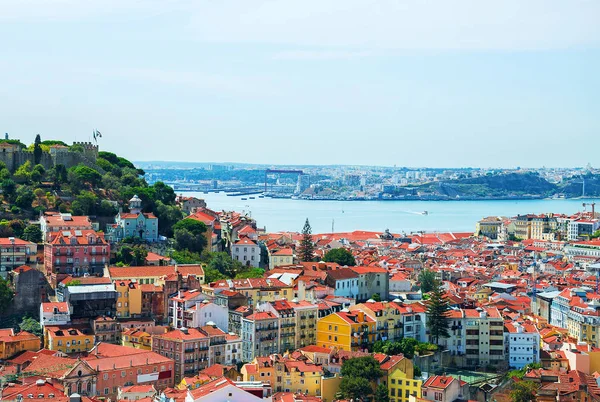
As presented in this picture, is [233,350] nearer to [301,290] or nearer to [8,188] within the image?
[301,290]

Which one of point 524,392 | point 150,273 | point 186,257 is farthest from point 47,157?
point 524,392

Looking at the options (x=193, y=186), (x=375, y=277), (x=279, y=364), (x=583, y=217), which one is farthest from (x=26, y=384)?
(x=193, y=186)

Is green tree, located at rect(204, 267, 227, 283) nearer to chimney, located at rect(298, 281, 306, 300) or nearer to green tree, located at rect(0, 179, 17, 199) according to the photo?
chimney, located at rect(298, 281, 306, 300)

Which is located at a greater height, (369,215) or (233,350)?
(233,350)

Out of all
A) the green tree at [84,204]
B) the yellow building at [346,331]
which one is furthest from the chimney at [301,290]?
the green tree at [84,204]

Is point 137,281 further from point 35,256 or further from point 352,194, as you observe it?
point 352,194

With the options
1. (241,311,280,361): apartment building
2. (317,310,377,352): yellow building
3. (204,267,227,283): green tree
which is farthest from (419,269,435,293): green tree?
(241,311,280,361): apartment building
